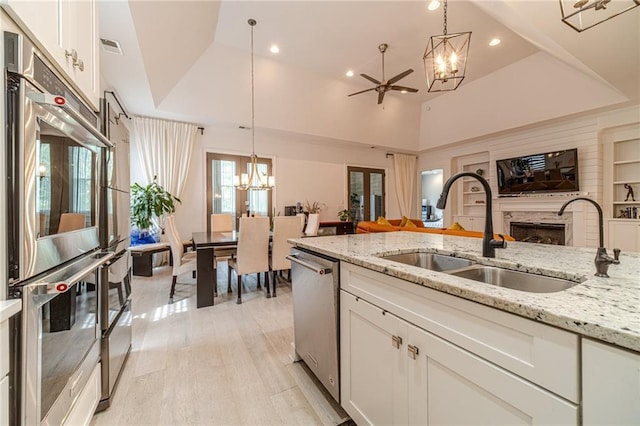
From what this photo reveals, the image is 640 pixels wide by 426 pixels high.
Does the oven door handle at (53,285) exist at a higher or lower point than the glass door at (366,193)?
lower

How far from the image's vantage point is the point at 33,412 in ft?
2.66

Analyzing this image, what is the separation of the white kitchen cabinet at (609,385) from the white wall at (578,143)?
19.0ft

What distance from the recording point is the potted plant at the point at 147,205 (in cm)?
447

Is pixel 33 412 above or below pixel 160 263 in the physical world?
above

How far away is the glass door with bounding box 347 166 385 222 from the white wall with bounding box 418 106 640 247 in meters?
2.33

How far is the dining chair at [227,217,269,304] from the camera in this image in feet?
10.7

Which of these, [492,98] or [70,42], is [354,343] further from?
[492,98]

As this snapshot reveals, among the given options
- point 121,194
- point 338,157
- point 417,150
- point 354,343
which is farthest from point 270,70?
point 354,343

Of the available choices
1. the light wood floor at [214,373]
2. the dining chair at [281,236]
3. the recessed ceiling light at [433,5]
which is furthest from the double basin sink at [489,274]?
the recessed ceiling light at [433,5]

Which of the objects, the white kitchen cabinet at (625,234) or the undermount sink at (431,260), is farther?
the white kitchen cabinet at (625,234)

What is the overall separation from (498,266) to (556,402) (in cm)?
68

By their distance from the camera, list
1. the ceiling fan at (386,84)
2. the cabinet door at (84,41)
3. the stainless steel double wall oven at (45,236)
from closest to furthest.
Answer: the stainless steel double wall oven at (45,236) → the cabinet door at (84,41) → the ceiling fan at (386,84)

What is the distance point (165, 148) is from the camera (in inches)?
193

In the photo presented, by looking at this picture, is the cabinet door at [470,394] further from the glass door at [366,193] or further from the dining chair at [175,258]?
the glass door at [366,193]
